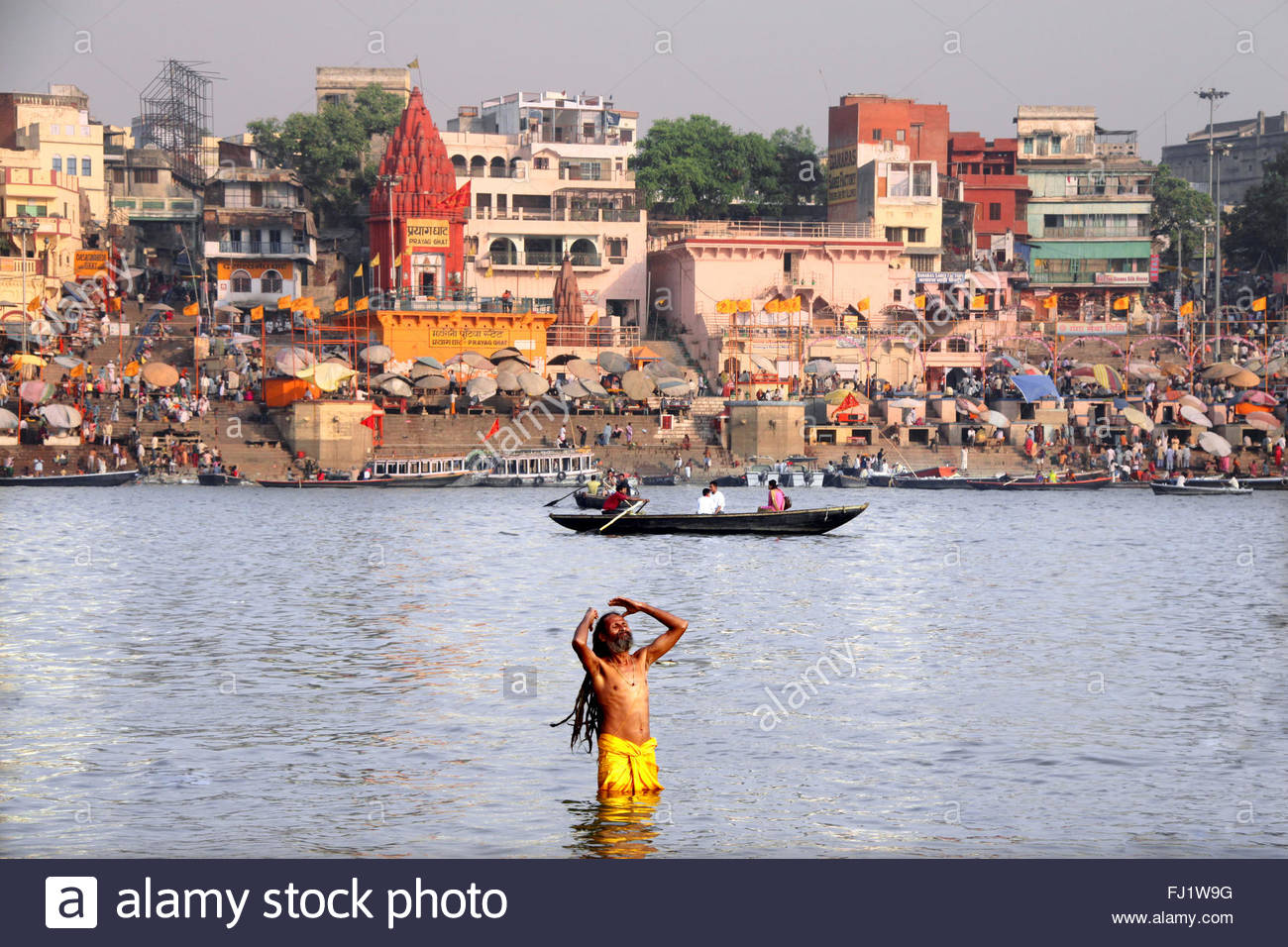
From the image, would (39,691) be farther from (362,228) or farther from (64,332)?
(362,228)

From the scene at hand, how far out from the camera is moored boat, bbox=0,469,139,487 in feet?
192

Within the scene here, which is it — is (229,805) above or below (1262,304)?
below

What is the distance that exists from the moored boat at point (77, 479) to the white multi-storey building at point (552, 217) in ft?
82.6

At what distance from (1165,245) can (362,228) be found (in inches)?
1815

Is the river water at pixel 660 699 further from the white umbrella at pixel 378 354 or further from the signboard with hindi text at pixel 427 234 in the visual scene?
the signboard with hindi text at pixel 427 234

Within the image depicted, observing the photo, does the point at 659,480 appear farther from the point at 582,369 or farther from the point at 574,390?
the point at 582,369

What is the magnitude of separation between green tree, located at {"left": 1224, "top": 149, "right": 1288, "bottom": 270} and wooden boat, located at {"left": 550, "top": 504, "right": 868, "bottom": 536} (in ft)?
189

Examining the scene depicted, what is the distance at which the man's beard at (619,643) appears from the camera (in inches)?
511

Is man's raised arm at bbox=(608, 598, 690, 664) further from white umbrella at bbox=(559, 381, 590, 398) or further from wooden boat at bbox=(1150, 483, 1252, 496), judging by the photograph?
white umbrella at bbox=(559, 381, 590, 398)

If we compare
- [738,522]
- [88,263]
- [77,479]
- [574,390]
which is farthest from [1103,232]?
[738,522]

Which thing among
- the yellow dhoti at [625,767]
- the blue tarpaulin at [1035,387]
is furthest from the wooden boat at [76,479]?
the yellow dhoti at [625,767]

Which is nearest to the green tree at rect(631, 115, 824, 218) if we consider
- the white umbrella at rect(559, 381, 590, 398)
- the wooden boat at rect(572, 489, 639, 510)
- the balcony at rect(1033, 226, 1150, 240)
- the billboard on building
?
the billboard on building

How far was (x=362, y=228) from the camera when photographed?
287 ft
